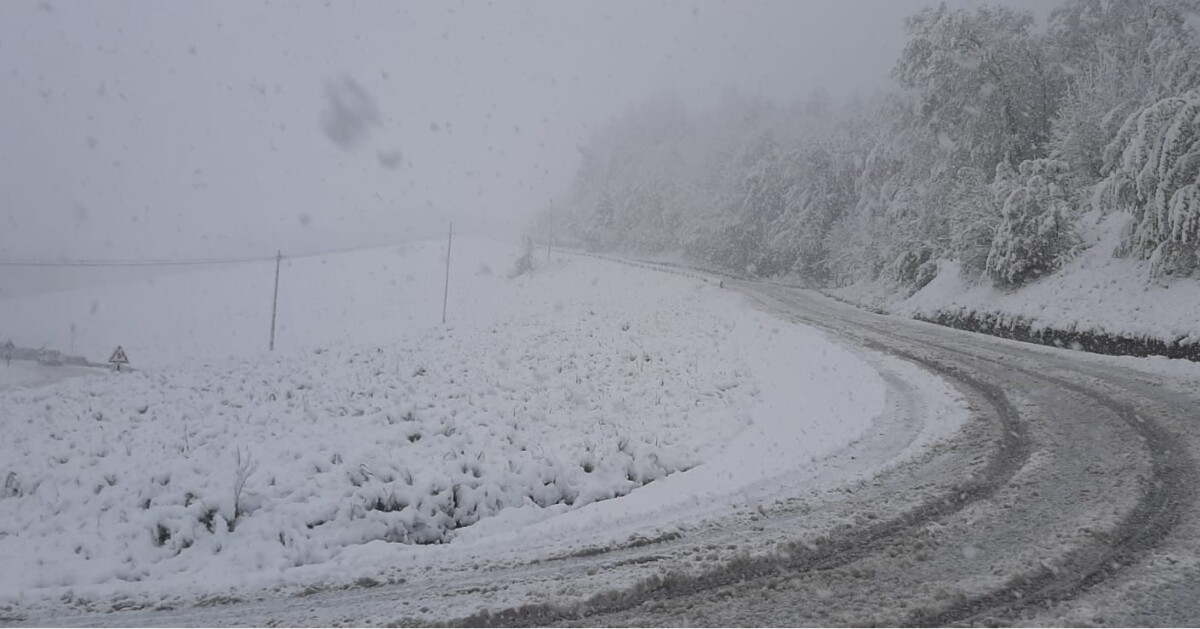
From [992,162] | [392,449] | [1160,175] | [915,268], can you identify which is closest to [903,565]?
[392,449]

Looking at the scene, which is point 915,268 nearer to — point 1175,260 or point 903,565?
point 1175,260

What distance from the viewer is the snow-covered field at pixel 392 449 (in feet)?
17.8

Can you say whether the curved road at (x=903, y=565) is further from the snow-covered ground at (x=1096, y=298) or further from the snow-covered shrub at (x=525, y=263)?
the snow-covered shrub at (x=525, y=263)

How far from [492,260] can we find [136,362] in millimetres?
33757

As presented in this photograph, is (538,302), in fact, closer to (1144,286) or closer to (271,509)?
(1144,286)

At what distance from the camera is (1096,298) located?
623 inches

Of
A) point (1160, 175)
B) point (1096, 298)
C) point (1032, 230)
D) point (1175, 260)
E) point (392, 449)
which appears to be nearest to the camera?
point (392, 449)

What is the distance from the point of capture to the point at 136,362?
47688mm

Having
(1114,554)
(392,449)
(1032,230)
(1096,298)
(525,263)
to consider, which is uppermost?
(1032,230)

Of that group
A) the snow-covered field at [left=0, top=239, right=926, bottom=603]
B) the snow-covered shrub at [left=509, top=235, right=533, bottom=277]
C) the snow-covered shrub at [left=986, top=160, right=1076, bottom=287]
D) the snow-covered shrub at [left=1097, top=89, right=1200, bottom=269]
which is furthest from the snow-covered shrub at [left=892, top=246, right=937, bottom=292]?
the snow-covered shrub at [left=509, top=235, right=533, bottom=277]

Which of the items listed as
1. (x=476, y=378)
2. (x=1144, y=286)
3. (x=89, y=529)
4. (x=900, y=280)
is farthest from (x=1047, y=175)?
(x=89, y=529)

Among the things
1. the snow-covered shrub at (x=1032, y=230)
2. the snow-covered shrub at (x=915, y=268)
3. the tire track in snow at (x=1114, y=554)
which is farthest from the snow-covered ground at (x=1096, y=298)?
the tire track in snow at (x=1114, y=554)

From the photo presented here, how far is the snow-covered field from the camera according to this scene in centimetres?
543

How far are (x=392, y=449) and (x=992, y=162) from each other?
30266 mm
